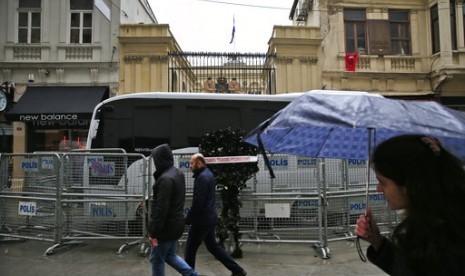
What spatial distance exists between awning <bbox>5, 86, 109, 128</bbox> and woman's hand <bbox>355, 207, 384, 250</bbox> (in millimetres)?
14781

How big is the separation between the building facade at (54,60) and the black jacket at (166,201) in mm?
12055

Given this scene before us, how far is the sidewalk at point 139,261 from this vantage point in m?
6.80

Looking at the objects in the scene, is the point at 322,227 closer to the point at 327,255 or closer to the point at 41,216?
the point at 327,255

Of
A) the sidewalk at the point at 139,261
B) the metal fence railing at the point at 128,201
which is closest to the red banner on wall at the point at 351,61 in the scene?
the metal fence railing at the point at 128,201

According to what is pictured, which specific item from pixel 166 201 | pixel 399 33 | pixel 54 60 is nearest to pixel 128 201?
pixel 166 201

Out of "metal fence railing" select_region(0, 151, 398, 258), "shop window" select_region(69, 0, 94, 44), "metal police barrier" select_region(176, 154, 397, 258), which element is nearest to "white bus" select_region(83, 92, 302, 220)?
"metal fence railing" select_region(0, 151, 398, 258)

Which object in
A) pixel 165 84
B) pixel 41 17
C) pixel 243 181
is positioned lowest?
pixel 243 181

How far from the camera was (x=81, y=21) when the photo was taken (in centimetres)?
1805

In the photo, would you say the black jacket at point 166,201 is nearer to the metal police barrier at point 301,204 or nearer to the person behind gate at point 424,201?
the metal police barrier at point 301,204

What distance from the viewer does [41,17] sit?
58.6 ft

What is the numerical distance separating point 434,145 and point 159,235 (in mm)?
3946

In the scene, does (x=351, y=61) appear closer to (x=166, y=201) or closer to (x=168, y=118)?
(x=168, y=118)

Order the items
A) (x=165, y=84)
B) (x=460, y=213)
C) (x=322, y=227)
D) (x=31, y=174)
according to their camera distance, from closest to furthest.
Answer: (x=460, y=213) → (x=322, y=227) → (x=31, y=174) → (x=165, y=84)

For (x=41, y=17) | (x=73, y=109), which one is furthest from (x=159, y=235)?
(x=41, y=17)
